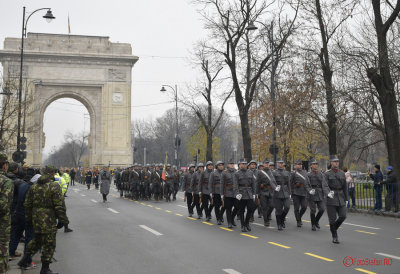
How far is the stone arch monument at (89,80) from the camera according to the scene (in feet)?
177

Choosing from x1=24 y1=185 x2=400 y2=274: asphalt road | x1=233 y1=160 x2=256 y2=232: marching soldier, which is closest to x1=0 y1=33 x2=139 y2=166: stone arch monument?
x1=24 y1=185 x2=400 y2=274: asphalt road

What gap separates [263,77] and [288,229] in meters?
26.2

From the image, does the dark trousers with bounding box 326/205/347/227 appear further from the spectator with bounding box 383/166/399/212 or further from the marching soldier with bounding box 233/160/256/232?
the spectator with bounding box 383/166/399/212

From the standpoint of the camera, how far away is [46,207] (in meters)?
7.68

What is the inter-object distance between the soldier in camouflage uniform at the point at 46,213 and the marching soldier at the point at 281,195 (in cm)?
749

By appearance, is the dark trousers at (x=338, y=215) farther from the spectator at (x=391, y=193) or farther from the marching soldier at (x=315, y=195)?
the spectator at (x=391, y=193)

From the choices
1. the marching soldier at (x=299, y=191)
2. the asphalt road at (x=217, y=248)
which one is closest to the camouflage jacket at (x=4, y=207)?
the asphalt road at (x=217, y=248)

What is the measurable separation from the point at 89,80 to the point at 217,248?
48133mm

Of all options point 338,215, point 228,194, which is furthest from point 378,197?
point 338,215

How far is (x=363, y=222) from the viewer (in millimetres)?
15812

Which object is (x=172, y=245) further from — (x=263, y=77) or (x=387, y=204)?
(x=263, y=77)

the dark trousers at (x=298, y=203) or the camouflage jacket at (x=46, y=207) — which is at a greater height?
the camouflage jacket at (x=46, y=207)

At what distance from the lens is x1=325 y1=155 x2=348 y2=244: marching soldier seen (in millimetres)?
11117

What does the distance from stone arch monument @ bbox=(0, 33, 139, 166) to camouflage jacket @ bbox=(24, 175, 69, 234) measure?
156 feet
